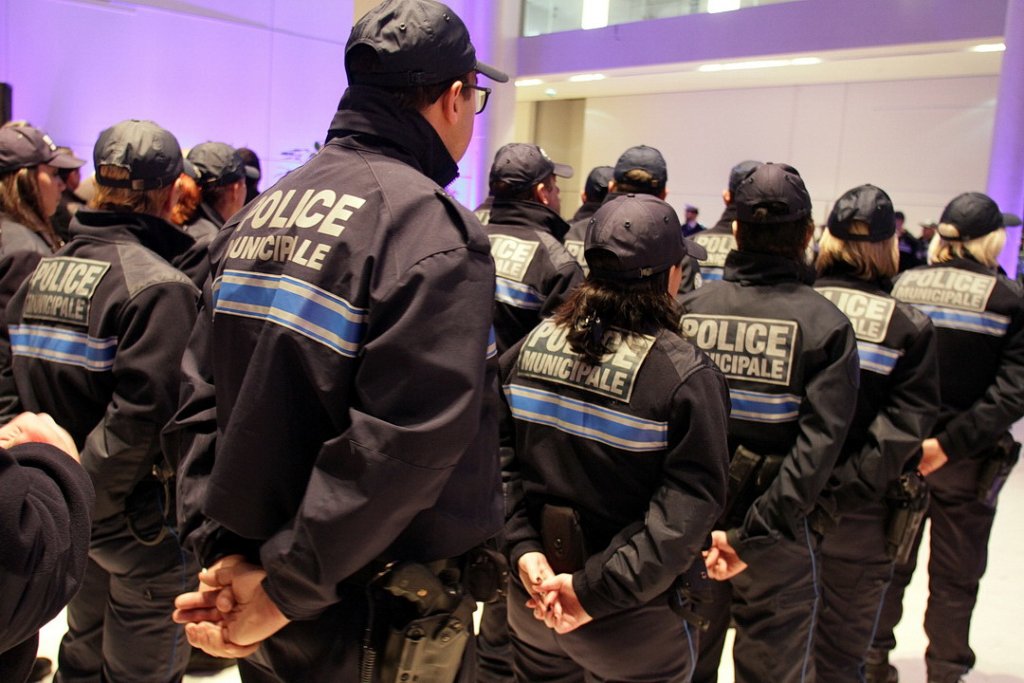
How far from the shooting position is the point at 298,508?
1.30 metres

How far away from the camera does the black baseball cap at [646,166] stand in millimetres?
4043

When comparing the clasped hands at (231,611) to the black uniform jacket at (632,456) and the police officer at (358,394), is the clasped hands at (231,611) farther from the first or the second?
the black uniform jacket at (632,456)

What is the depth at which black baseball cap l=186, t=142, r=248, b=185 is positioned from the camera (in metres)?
3.70

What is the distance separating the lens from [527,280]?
3295 mm

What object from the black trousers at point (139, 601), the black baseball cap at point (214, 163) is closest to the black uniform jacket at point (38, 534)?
the black trousers at point (139, 601)

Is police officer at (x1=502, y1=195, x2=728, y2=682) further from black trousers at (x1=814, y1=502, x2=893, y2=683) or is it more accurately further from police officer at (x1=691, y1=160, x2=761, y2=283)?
police officer at (x1=691, y1=160, x2=761, y2=283)

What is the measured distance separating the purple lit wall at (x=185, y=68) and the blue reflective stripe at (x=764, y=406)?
7.47 meters

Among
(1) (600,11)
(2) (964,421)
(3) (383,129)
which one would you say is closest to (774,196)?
(3) (383,129)

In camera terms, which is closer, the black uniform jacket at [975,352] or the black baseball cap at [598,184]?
the black uniform jacket at [975,352]

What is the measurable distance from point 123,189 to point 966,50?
8.10m

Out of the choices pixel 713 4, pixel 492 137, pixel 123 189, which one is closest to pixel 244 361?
pixel 123 189

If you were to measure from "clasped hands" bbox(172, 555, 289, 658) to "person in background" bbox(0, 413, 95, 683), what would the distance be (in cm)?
23

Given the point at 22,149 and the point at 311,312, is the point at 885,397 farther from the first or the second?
the point at 22,149

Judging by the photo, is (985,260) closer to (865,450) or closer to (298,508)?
(865,450)
